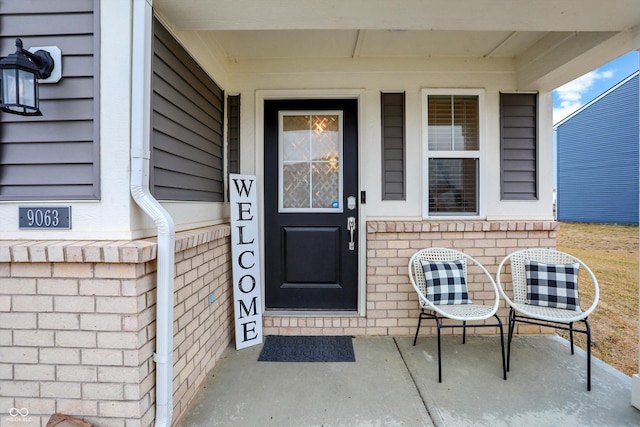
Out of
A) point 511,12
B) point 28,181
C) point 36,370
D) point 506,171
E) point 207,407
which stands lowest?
point 207,407

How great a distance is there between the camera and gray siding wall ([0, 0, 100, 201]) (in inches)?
56.6

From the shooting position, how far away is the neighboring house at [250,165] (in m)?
1.40

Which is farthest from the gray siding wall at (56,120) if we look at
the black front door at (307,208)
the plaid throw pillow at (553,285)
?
the plaid throw pillow at (553,285)

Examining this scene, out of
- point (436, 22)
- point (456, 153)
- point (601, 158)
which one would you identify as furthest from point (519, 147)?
point (601, 158)

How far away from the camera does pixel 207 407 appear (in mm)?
1738

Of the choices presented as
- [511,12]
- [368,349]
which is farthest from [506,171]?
[368,349]

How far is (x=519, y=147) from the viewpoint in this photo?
2.65 m

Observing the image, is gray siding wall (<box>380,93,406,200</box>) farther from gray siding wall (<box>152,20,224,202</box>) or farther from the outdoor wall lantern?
the outdoor wall lantern

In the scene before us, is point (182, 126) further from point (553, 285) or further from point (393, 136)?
point (553, 285)

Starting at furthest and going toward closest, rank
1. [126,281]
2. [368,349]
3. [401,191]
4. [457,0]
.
→ [401,191], [368,349], [457,0], [126,281]

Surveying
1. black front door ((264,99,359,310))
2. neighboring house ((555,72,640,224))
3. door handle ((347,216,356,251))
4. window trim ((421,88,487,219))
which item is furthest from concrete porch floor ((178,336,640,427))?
neighboring house ((555,72,640,224))

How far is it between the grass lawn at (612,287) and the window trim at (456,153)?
57.1 inches

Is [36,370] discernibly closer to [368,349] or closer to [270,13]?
[368,349]

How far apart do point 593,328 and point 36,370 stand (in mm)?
4178
